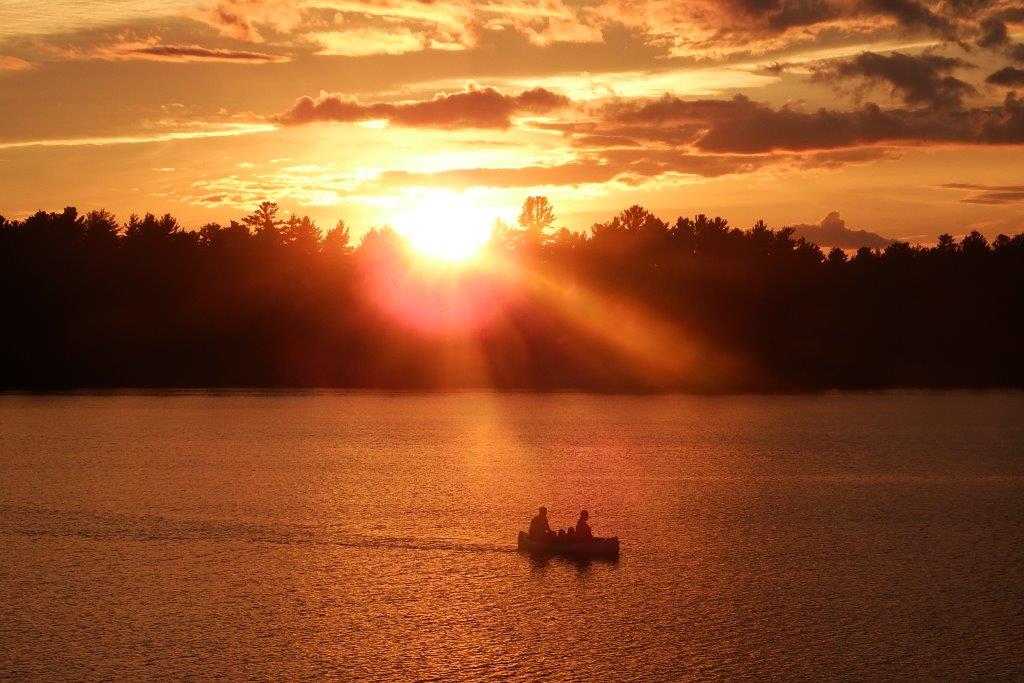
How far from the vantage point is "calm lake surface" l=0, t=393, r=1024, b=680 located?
35.4m

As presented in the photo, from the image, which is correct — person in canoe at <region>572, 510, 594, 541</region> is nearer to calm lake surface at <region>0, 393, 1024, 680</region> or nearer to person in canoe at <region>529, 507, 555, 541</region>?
person in canoe at <region>529, 507, 555, 541</region>

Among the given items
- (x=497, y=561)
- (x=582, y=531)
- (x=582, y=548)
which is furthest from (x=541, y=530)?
(x=497, y=561)

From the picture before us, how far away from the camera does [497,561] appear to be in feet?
162

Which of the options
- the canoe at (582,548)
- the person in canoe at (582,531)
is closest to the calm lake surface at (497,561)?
the canoe at (582,548)

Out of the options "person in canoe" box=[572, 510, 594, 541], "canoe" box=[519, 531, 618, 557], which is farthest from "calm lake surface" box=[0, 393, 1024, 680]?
"person in canoe" box=[572, 510, 594, 541]

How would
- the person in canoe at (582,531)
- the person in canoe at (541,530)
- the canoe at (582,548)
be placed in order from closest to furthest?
1. the canoe at (582,548)
2. the person in canoe at (582,531)
3. the person in canoe at (541,530)

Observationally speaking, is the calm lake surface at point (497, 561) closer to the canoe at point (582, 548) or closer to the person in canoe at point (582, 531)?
the canoe at point (582, 548)

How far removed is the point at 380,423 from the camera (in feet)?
414

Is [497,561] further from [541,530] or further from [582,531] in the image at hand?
[582,531]

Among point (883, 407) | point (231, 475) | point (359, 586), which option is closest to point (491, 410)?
point (883, 407)

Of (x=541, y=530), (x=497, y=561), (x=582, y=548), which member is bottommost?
(x=497, y=561)

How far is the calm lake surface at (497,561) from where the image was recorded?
35406mm

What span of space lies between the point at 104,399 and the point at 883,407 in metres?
113

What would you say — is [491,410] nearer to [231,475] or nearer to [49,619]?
[231,475]
